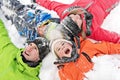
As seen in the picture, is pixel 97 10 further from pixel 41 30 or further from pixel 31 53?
pixel 31 53

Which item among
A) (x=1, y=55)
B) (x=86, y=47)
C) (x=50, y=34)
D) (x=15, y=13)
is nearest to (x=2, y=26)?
(x=15, y=13)

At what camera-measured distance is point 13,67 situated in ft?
3.50

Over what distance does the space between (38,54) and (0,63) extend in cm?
17

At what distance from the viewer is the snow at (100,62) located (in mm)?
927

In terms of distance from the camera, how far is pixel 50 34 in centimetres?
107

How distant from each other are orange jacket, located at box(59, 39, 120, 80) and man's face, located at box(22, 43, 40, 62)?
109 mm

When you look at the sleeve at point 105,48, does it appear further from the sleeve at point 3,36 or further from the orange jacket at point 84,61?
the sleeve at point 3,36

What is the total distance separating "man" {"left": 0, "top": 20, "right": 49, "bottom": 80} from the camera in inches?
40.3

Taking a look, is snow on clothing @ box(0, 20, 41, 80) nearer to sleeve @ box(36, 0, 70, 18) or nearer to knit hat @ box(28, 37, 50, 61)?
knit hat @ box(28, 37, 50, 61)

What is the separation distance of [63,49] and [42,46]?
0.11 metres

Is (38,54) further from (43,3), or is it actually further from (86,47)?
(43,3)

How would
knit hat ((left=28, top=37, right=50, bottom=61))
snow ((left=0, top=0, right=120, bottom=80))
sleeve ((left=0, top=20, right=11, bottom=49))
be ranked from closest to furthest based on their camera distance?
snow ((left=0, top=0, right=120, bottom=80)) → knit hat ((left=28, top=37, right=50, bottom=61)) → sleeve ((left=0, top=20, right=11, bottom=49))

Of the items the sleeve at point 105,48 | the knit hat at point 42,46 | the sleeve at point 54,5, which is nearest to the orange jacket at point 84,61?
the sleeve at point 105,48

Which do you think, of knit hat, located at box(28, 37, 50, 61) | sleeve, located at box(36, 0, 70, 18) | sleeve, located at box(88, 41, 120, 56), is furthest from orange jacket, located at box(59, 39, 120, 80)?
sleeve, located at box(36, 0, 70, 18)
